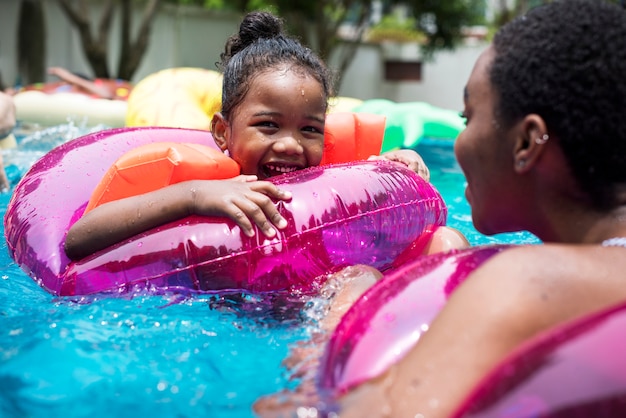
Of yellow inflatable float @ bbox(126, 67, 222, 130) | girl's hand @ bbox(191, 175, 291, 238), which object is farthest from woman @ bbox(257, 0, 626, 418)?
yellow inflatable float @ bbox(126, 67, 222, 130)

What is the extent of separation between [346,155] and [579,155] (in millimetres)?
2176

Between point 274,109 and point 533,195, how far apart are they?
1.54 metres

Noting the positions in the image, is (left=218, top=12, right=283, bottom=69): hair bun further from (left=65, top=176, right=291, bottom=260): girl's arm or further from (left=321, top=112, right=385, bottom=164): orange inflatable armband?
(left=65, top=176, right=291, bottom=260): girl's arm

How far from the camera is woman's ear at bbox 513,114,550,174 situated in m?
1.72

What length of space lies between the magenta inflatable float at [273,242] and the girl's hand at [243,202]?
0.03 metres

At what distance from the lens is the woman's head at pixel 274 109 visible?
10.4 ft

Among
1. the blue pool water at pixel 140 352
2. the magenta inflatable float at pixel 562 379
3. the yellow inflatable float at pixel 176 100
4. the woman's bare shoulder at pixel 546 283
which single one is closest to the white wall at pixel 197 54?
the yellow inflatable float at pixel 176 100

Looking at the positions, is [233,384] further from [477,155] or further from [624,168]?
[624,168]

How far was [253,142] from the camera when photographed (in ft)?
10.3

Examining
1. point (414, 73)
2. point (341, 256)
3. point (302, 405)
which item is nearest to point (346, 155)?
point (341, 256)

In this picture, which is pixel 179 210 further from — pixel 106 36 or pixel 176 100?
pixel 106 36

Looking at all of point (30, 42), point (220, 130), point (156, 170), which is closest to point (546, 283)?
point (156, 170)

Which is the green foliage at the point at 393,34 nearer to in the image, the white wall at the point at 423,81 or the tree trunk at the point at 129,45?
the white wall at the point at 423,81

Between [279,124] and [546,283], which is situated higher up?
[546,283]
